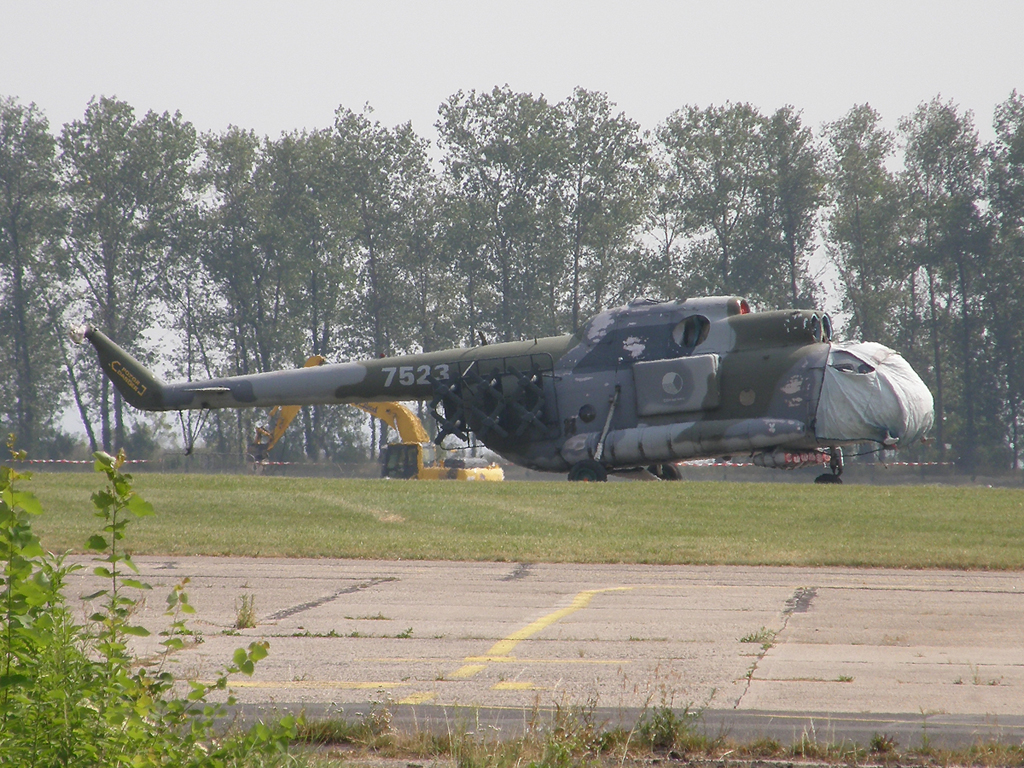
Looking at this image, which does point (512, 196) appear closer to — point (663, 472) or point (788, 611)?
point (663, 472)

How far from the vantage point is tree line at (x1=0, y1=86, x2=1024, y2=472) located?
65.6 metres

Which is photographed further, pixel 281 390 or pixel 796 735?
pixel 281 390

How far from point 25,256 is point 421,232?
24.4 m

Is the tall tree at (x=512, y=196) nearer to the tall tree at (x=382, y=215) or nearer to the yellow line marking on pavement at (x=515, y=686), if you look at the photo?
the tall tree at (x=382, y=215)

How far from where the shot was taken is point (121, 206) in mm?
67812

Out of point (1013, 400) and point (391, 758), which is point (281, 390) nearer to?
point (391, 758)

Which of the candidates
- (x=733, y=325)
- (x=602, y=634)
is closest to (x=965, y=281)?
(x=733, y=325)

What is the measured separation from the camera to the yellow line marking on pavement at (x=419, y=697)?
6.48 metres

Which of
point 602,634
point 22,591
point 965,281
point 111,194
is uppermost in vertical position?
point 111,194

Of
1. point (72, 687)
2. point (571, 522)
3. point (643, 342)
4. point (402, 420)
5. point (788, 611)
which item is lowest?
point (788, 611)

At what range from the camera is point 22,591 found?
3.80 m

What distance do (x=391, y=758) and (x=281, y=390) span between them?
20274 millimetres

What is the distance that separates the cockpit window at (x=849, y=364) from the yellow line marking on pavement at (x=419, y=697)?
15544mm

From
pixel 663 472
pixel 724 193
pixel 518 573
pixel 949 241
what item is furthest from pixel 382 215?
pixel 518 573
